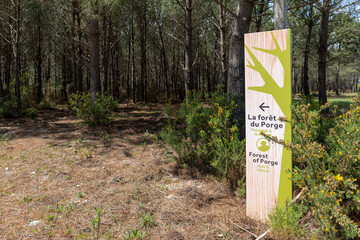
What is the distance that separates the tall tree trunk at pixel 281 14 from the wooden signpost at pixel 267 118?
58 cm

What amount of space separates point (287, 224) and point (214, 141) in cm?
163

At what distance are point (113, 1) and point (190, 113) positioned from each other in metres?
4.83

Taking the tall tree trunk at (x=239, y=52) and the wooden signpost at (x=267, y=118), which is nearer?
the wooden signpost at (x=267, y=118)

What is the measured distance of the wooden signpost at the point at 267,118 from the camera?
2.68 meters

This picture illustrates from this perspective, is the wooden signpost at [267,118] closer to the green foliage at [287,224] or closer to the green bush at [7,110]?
the green foliage at [287,224]

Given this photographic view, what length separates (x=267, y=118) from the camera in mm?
2793

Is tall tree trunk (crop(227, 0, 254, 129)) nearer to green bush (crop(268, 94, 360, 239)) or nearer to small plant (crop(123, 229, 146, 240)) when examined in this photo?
green bush (crop(268, 94, 360, 239))

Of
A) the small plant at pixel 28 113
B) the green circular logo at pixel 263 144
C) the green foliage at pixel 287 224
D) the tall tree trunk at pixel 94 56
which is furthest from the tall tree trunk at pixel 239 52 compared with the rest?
the small plant at pixel 28 113

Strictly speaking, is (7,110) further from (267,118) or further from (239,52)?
(267,118)

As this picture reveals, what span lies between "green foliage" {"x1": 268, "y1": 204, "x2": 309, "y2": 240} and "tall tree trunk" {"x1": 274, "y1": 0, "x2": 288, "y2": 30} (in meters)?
2.09

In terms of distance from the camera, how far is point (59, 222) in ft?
10.3

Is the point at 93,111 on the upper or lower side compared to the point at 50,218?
upper

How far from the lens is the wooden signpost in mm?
2682

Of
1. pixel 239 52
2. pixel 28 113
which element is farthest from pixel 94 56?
pixel 239 52
